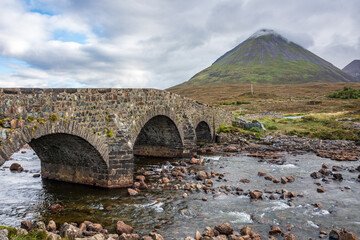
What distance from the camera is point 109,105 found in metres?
14.1

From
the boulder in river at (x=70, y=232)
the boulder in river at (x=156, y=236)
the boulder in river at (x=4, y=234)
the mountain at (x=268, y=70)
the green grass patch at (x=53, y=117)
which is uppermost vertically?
the mountain at (x=268, y=70)

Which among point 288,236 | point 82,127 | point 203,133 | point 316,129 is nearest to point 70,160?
point 82,127

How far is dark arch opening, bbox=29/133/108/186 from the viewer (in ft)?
43.1

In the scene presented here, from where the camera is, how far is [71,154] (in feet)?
46.2

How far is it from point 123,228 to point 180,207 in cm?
293

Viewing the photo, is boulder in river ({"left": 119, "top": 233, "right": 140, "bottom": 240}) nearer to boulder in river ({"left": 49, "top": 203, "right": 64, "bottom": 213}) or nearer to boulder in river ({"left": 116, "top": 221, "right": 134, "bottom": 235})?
boulder in river ({"left": 116, "top": 221, "right": 134, "bottom": 235})

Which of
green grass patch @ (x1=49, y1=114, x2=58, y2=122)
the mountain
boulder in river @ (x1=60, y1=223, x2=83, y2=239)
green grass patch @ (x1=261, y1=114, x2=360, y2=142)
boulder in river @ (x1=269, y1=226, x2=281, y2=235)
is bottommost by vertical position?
boulder in river @ (x1=269, y1=226, x2=281, y2=235)

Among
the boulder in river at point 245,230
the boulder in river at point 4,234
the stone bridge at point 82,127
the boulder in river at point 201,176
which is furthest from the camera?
the boulder in river at point 201,176

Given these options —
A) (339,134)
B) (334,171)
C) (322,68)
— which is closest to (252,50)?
(322,68)

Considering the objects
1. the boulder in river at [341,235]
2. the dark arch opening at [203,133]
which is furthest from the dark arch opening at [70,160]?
the dark arch opening at [203,133]

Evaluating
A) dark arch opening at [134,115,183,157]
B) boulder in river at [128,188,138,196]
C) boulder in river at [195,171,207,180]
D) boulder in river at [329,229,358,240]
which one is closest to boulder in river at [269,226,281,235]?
boulder in river at [329,229,358,240]

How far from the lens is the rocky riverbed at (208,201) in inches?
391

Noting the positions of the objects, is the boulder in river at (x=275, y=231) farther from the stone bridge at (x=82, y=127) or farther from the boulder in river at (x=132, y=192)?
the stone bridge at (x=82, y=127)

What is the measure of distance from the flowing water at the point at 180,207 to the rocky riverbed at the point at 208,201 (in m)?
0.03
